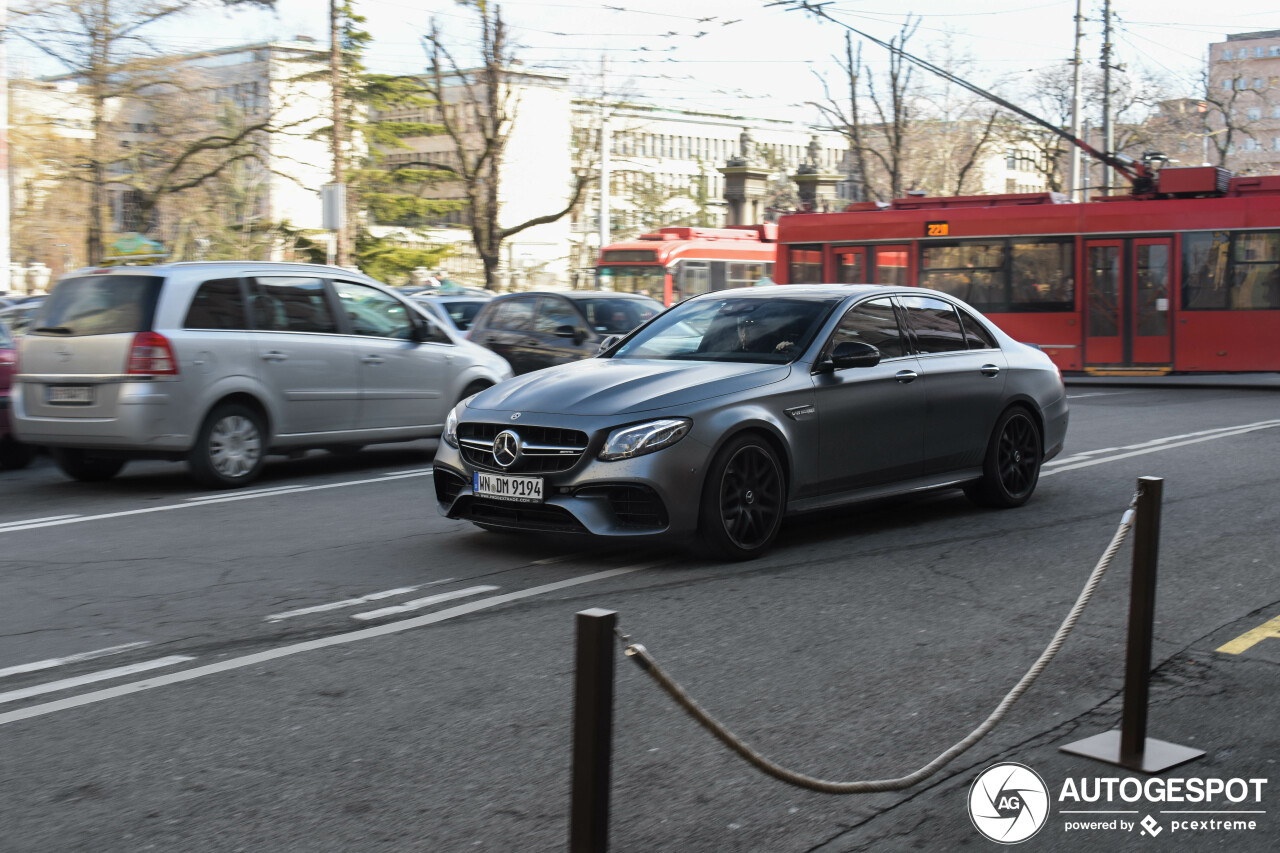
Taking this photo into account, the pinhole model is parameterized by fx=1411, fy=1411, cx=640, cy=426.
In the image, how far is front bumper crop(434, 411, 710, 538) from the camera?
22.4ft

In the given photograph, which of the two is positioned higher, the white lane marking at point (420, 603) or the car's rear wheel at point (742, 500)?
the car's rear wheel at point (742, 500)

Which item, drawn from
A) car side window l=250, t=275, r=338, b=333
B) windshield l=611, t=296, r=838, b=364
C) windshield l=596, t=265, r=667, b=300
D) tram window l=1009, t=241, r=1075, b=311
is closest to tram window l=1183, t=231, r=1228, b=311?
tram window l=1009, t=241, r=1075, b=311

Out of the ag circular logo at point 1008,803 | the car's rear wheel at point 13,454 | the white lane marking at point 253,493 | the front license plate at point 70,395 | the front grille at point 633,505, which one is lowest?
the ag circular logo at point 1008,803

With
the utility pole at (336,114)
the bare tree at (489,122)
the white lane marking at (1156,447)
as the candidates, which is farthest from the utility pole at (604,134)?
the white lane marking at (1156,447)

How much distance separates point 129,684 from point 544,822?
2.02 m

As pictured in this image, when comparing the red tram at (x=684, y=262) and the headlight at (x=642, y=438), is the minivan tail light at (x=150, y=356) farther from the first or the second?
the red tram at (x=684, y=262)

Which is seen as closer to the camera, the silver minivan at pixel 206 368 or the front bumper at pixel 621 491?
the front bumper at pixel 621 491

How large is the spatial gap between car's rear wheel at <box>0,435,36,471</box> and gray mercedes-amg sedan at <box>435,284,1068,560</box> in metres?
5.98

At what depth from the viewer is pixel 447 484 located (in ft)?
24.9

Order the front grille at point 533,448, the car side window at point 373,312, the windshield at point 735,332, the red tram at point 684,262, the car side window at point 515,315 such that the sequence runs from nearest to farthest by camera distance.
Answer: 1. the front grille at point 533,448
2. the windshield at point 735,332
3. the car side window at point 373,312
4. the car side window at point 515,315
5. the red tram at point 684,262

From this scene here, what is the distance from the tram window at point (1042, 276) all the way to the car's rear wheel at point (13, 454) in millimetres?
16211

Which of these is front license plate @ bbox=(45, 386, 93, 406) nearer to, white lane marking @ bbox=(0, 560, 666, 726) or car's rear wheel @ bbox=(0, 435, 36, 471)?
car's rear wheel @ bbox=(0, 435, 36, 471)

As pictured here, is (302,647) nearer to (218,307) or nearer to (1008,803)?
(1008,803)

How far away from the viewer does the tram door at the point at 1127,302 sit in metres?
22.1
